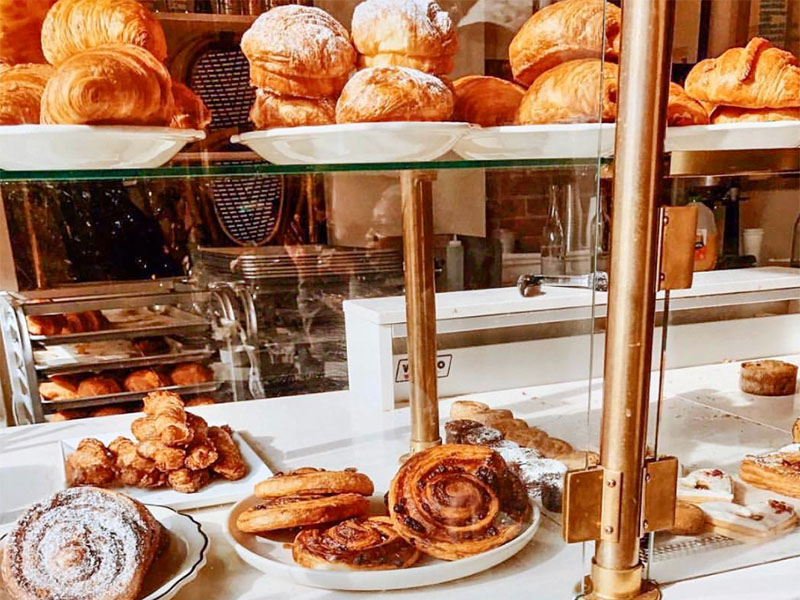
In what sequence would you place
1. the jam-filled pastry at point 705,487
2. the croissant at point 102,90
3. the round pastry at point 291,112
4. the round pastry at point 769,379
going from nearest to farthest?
the croissant at point 102,90 → the round pastry at point 291,112 → the jam-filled pastry at point 705,487 → the round pastry at point 769,379

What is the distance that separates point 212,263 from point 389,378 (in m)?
0.36

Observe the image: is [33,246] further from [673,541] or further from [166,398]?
[673,541]

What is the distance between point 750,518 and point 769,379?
48cm

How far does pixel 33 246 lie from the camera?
974 millimetres

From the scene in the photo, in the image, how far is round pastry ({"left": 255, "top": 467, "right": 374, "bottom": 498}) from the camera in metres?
0.71

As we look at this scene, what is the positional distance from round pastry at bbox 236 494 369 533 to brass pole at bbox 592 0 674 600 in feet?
0.84

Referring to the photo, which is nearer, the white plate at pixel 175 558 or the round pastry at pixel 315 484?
the white plate at pixel 175 558

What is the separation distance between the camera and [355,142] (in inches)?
24.1

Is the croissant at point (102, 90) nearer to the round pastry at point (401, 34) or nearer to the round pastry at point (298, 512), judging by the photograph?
the round pastry at point (401, 34)

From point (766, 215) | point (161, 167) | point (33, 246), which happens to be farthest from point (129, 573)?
point (766, 215)

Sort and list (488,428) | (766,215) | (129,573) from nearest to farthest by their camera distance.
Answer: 1. (129,573)
2. (488,428)
3. (766,215)

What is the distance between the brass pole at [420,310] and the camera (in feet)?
2.74

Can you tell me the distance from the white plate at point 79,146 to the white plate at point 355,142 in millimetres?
90

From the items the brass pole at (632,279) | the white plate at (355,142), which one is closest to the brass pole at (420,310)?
the white plate at (355,142)
